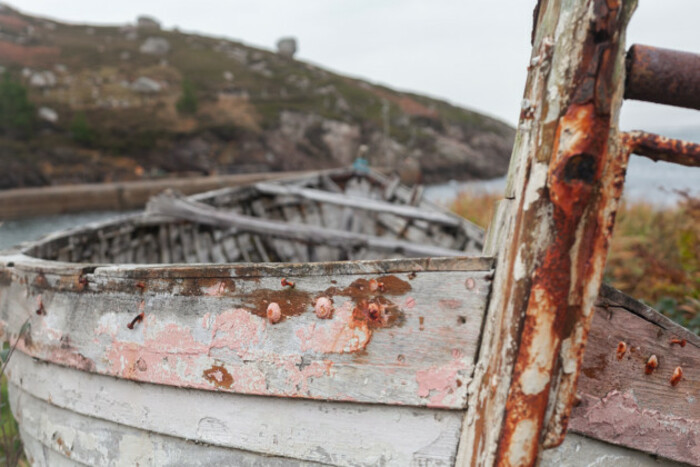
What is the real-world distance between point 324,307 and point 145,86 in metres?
44.9

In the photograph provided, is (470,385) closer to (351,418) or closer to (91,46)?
(351,418)

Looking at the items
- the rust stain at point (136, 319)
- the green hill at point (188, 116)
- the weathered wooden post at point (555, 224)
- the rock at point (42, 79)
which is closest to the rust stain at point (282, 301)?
the rust stain at point (136, 319)

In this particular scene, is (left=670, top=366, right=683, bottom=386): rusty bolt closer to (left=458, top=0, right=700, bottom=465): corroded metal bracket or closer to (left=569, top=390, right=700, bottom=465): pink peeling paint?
(left=569, top=390, right=700, bottom=465): pink peeling paint

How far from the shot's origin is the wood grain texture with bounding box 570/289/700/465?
3.79 ft

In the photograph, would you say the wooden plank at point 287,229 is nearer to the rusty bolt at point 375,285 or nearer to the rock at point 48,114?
the rusty bolt at point 375,285

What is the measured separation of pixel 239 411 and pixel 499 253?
2.78ft

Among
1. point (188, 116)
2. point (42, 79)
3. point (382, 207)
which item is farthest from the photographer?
point (188, 116)

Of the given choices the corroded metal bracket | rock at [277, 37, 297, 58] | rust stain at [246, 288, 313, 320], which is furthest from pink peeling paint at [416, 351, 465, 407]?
rock at [277, 37, 297, 58]

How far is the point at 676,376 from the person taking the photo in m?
1.21

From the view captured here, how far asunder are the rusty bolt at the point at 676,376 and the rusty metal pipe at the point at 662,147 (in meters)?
0.57

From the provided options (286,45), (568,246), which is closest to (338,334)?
(568,246)

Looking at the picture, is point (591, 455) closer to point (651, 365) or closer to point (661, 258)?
point (651, 365)

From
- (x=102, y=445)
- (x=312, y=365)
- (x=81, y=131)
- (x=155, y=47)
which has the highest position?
(x=155, y=47)

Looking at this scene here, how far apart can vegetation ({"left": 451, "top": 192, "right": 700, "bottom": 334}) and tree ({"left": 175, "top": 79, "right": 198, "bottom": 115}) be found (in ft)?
116
